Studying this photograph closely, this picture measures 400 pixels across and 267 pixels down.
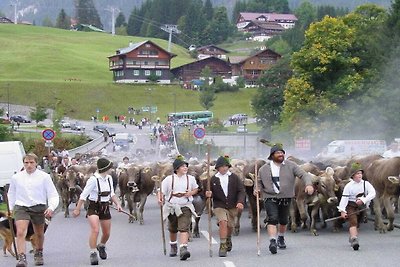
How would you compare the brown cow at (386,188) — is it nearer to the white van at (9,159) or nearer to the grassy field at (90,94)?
the white van at (9,159)

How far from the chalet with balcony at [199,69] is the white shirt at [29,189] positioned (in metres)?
147

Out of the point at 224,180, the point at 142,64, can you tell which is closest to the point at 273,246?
the point at 224,180

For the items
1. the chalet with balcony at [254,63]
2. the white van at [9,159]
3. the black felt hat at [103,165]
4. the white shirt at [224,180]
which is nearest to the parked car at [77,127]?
the chalet with balcony at [254,63]

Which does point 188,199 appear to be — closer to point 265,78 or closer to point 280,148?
point 280,148

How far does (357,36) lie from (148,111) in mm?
71773

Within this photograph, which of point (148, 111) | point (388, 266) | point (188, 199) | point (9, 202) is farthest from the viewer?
point (148, 111)

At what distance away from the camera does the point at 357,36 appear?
64312 millimetres

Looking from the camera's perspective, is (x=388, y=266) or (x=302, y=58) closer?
(x=388, y=266)

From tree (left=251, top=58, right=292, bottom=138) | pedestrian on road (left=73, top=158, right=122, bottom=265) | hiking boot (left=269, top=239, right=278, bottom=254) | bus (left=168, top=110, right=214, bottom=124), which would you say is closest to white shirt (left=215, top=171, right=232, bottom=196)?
hiking boot (left=269, top=239, right=278, bottom=254)

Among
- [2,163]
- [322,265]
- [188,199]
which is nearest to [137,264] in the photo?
[188,199]

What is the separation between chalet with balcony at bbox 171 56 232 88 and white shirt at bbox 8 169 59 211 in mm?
147210

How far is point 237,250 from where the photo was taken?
58.7ft

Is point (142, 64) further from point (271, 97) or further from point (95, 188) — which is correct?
point (95, 188)

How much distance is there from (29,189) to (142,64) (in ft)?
498
